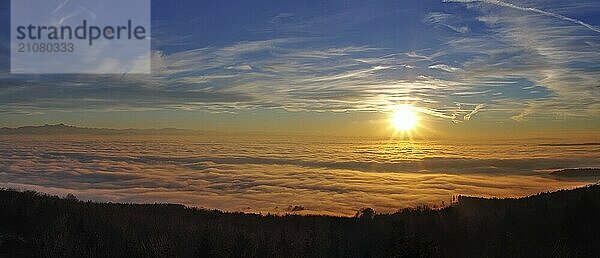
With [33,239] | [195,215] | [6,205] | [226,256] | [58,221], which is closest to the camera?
[226,256]

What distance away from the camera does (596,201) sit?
920 inches

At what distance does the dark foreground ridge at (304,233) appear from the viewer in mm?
16359

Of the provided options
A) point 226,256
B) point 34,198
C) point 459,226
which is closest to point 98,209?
Answer: point 34,198

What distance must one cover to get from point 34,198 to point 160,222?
4676mm

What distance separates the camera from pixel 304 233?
21.1m

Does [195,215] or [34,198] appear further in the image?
[195,215]

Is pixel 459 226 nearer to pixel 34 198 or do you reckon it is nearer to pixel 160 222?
pixel 160 222

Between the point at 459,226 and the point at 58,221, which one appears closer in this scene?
the point at 58,221

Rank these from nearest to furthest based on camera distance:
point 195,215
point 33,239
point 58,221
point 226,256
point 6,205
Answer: point 226,256 < point 33,239 < point 58,221 < point 6,205 < point 195,215

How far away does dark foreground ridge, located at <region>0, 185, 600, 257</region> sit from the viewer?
16.4m

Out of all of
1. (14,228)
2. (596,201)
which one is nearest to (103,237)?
(14,228)

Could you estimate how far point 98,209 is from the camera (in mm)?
22766

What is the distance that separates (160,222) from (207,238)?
670cm

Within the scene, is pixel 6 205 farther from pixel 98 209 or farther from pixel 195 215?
pixel 195 215
